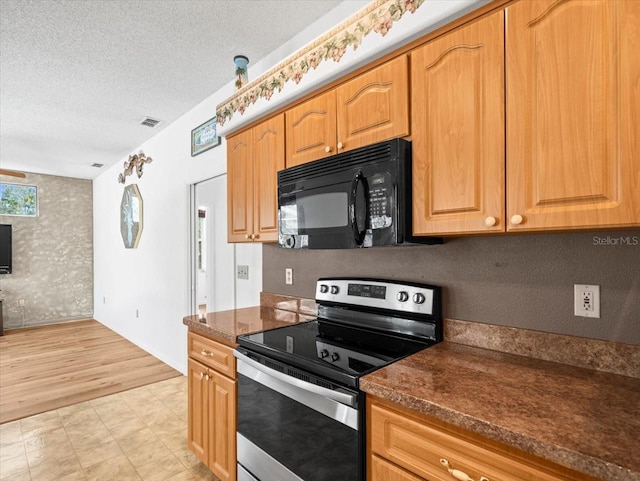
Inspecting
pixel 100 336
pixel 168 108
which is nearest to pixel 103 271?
pixel 100 336

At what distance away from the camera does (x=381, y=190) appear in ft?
4.59

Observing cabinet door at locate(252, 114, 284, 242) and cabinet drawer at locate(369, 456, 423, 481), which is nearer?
cabinet drawer at locate(369, 456, 423, 481)

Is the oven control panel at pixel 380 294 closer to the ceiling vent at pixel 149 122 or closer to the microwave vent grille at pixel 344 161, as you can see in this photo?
the microwave vent grille at pixel 344 161

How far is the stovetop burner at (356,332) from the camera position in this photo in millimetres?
1319

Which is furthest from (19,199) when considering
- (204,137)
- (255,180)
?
(255,180)

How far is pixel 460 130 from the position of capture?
1229 mm

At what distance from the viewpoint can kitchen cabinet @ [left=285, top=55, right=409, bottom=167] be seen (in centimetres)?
141

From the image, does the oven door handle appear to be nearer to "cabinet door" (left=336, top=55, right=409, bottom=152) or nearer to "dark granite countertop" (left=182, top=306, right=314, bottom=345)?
"dark granite countertop" (left=182, top=306, right=314, bottom=345)

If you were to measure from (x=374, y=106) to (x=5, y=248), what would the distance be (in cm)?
677

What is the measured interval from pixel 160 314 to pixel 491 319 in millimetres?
3740

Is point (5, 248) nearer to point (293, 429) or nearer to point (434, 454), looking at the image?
point (293, 429)

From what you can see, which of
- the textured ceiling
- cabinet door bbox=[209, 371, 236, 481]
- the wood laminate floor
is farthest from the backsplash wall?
the wood laminate floor

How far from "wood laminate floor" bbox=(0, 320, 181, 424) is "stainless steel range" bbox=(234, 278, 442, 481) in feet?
7.89

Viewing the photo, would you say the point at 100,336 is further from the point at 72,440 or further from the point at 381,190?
the point at 381,190
